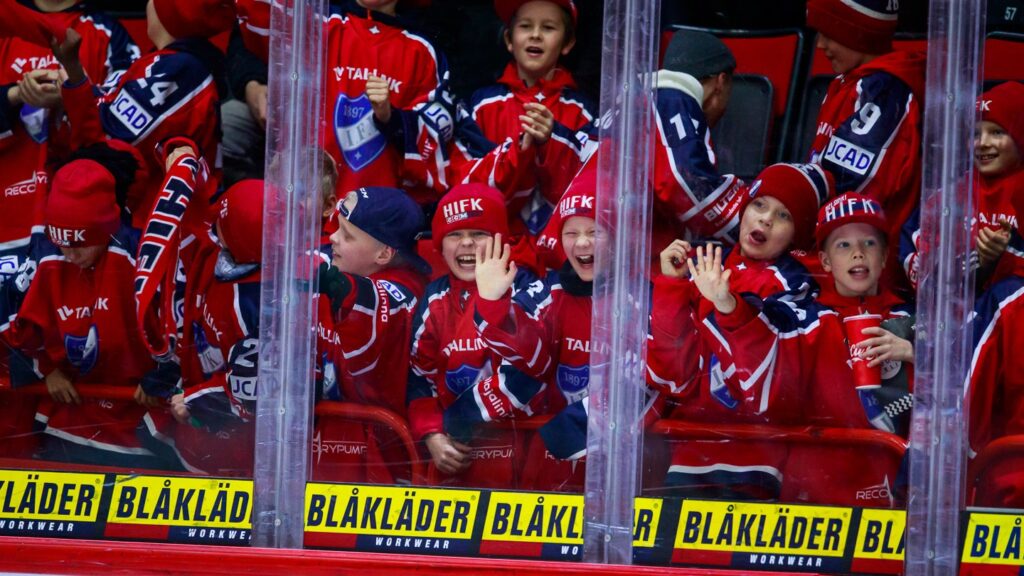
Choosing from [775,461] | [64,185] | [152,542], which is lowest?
[152,542]

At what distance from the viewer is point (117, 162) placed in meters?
2.73

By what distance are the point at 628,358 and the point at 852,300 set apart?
1.55 ft

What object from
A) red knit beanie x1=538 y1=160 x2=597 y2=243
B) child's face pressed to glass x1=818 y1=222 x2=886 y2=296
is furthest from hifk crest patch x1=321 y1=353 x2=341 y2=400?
child's face pressed to glass x1=818 y1=222 x2=886 y2=296

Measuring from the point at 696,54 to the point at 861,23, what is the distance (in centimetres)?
36

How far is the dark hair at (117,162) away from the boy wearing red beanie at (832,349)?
124 centimetres

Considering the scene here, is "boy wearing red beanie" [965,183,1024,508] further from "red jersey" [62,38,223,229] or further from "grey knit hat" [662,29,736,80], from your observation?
"red jersey" [62,38,223,229]

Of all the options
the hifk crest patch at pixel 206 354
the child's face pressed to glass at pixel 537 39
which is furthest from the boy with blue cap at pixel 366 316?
the child's face pressed to glass at pixel 537 39

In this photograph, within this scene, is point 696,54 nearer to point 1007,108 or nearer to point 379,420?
point 1007,108

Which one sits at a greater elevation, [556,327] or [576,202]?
[576,202]

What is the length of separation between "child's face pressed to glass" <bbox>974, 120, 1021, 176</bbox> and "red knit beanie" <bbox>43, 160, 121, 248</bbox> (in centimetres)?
181

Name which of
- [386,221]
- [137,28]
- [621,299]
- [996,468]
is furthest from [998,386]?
[137,28]

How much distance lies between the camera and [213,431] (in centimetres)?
264

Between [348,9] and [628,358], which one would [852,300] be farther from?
[348,9]

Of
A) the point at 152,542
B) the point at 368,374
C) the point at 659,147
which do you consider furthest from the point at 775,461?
the point at 152,542
